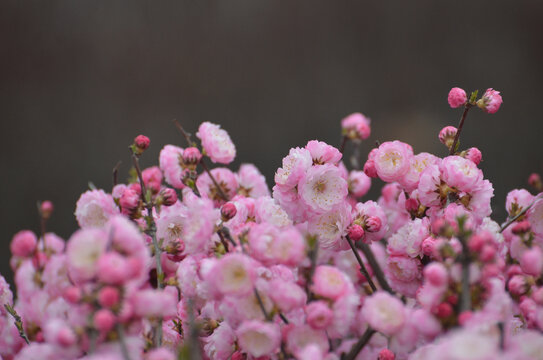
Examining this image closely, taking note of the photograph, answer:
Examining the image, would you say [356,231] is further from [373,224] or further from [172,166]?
[172,166]

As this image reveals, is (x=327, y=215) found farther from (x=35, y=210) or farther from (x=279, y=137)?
(x=35, y=210)

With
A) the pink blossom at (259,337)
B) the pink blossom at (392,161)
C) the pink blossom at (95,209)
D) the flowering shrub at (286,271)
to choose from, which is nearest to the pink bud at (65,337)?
the flowering shrub at (286,271)

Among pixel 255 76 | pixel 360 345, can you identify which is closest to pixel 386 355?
pixel 360 345

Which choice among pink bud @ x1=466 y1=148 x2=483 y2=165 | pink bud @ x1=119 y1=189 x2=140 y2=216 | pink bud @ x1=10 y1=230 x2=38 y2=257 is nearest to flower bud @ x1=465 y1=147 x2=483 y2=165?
pink bud @ x1=466 y1=148 x2=483 y2=165

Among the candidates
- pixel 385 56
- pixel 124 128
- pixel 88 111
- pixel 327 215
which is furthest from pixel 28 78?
pixel 327 215

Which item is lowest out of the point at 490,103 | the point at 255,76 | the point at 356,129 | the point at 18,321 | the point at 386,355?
the point at 386,355

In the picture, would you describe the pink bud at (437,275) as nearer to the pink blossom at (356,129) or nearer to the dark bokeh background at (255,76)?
the pink blossom at (356,129)
